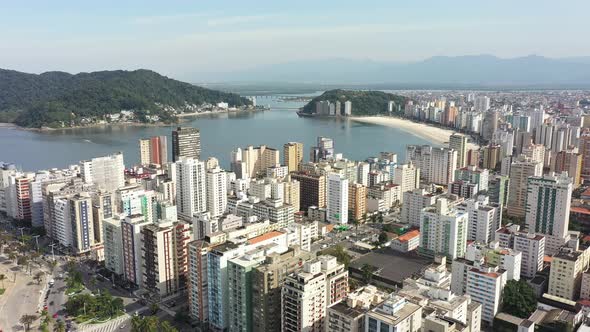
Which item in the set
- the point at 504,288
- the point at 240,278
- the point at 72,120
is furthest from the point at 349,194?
the point at 72,120

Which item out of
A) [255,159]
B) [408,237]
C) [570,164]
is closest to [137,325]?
[408,237]

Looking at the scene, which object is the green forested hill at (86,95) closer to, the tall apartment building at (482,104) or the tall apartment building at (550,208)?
the tall apartment building at (482,104)

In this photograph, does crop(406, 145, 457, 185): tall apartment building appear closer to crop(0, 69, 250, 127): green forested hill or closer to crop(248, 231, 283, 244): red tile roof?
crop(248, 231, 283, 244): red tile roof

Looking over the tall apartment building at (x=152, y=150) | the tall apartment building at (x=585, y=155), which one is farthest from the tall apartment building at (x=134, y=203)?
the tall apartment building at (x=585, y=155)

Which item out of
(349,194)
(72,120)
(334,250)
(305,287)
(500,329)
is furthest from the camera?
(72,120)

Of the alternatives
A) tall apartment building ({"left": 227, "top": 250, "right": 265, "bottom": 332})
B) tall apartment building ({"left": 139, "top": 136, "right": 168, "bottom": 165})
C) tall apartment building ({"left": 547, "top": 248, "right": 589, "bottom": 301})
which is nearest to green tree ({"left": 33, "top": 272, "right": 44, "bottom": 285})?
tall apartment building ({"left": 227, "top": 250, "right": 265, "bottom": 332})

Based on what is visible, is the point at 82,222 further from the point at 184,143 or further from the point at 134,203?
the point at 184,143

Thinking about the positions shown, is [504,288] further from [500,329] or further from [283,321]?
[283,321]

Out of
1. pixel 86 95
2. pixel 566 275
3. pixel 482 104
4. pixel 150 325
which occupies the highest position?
pixel 86 95
